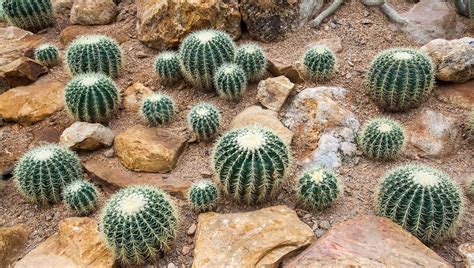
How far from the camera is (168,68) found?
6.06 metres

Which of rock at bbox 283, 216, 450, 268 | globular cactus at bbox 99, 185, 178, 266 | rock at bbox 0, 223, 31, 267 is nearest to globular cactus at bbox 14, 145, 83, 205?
rock at bbox 0, 223, 31, 267

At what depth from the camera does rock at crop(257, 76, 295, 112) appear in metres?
5.59

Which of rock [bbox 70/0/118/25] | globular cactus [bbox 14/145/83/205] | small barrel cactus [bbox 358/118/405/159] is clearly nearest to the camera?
globular cactus [bbox 14/145/83/205]

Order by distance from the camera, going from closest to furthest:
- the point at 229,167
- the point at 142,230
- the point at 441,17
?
the point at 142,230 < the point at 229,167 < the point at 441,17

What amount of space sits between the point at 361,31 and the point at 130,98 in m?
3.32

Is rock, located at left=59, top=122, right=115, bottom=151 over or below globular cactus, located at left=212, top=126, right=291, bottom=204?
below

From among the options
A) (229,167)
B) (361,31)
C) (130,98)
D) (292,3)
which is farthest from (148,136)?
(361,31)

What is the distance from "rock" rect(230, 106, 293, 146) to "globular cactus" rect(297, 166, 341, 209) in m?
0.86

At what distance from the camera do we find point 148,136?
529cm

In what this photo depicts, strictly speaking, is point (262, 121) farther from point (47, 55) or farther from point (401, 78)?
point (47, 55)

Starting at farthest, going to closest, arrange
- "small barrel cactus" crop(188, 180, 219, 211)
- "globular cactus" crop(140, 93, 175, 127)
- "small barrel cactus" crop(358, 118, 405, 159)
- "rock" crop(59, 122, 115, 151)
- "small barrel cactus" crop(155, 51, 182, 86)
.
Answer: "small barrel cactus" crop(155, 51, 182, 86) → "globular cactus" crop(140, 93, 175, 127) → "rock" crop(59, 122, 115, 151) → "small barrel cactus" crop(358, 118, 405, 159) → "small barrel cactus" crop(188, 180, 219, 211)

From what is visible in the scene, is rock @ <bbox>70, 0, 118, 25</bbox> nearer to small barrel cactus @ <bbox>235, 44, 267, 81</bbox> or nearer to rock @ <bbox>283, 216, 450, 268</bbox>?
small barrel cactus @ <bbox>235, 44, 267, 81</bbox>

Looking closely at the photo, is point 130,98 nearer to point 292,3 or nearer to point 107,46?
point 107,46

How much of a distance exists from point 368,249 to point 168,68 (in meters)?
3.44
